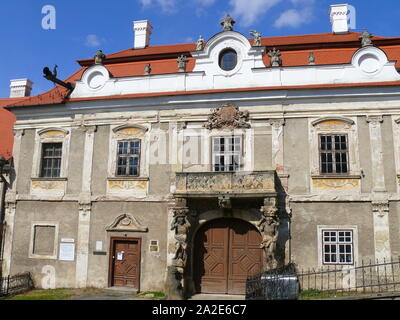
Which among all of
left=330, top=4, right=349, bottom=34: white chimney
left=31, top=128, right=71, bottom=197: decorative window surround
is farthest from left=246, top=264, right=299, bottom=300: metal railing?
left=330, top=4, right=349, bottom=34: white chimney

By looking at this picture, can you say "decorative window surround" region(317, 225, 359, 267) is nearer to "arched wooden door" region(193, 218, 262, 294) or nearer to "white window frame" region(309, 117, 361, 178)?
"white window frame" region(309, 117, 361, 178)

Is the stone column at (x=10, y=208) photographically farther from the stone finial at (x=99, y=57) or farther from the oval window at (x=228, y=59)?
the oval window at (x=228, y=59)

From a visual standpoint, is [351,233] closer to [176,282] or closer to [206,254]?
[206,254]

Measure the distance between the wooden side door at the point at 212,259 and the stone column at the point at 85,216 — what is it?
4.11 m

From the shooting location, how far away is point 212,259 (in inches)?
551

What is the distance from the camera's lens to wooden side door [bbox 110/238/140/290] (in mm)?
14438

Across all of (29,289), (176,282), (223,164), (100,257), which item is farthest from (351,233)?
(29,289)

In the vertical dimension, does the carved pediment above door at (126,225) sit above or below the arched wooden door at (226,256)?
above

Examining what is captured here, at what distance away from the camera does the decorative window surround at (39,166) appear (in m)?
15.7

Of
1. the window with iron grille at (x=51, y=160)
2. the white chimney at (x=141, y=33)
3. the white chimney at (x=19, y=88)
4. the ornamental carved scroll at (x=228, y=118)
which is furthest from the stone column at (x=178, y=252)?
the white chimney at (x=19, y=88)

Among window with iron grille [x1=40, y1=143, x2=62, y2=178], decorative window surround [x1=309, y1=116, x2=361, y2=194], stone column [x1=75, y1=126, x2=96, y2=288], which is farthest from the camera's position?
window with iron grille [x1=40, y1=143, x2=62, y2=178]

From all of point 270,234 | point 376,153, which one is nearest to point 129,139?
point 270,234

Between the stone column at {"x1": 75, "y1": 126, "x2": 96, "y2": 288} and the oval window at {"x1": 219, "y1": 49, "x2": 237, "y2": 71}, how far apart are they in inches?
216

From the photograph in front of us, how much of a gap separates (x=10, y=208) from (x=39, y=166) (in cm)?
198
